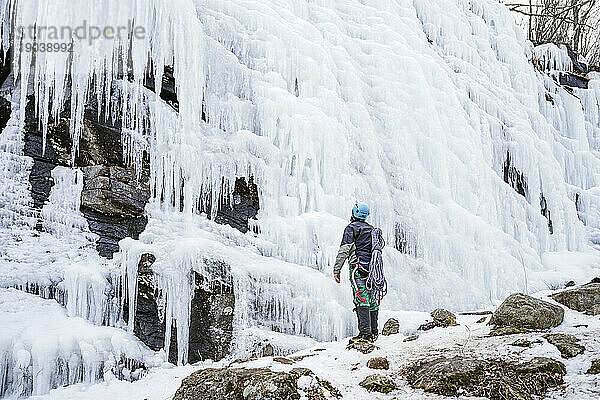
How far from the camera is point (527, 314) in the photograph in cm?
436

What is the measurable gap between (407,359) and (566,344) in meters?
1.19

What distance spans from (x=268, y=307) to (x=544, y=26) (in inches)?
582

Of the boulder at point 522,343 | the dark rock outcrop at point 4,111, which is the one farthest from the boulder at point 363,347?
the dark rock outcrop at point 4,111

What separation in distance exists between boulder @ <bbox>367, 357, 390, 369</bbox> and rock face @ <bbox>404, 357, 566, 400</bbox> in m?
0.45

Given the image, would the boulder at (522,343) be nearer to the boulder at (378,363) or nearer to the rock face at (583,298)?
the boulder at (378,363)

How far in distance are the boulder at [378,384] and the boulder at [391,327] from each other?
5.81 feet

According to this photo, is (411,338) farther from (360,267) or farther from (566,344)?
(566,344)

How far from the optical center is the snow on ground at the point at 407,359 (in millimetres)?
3312

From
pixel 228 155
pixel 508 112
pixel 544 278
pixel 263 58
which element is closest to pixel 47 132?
pixel 228 155

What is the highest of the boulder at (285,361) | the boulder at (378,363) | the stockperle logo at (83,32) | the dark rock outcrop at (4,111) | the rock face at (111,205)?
the stockperle logo at (83,32)

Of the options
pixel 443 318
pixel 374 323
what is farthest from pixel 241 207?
pixel 443 318

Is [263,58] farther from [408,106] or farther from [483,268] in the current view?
[483,268]

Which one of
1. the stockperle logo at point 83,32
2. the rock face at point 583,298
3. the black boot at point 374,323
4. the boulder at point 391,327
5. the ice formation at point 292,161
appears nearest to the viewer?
the rock face at point 583,298

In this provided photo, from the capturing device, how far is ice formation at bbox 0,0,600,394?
5.98 m
